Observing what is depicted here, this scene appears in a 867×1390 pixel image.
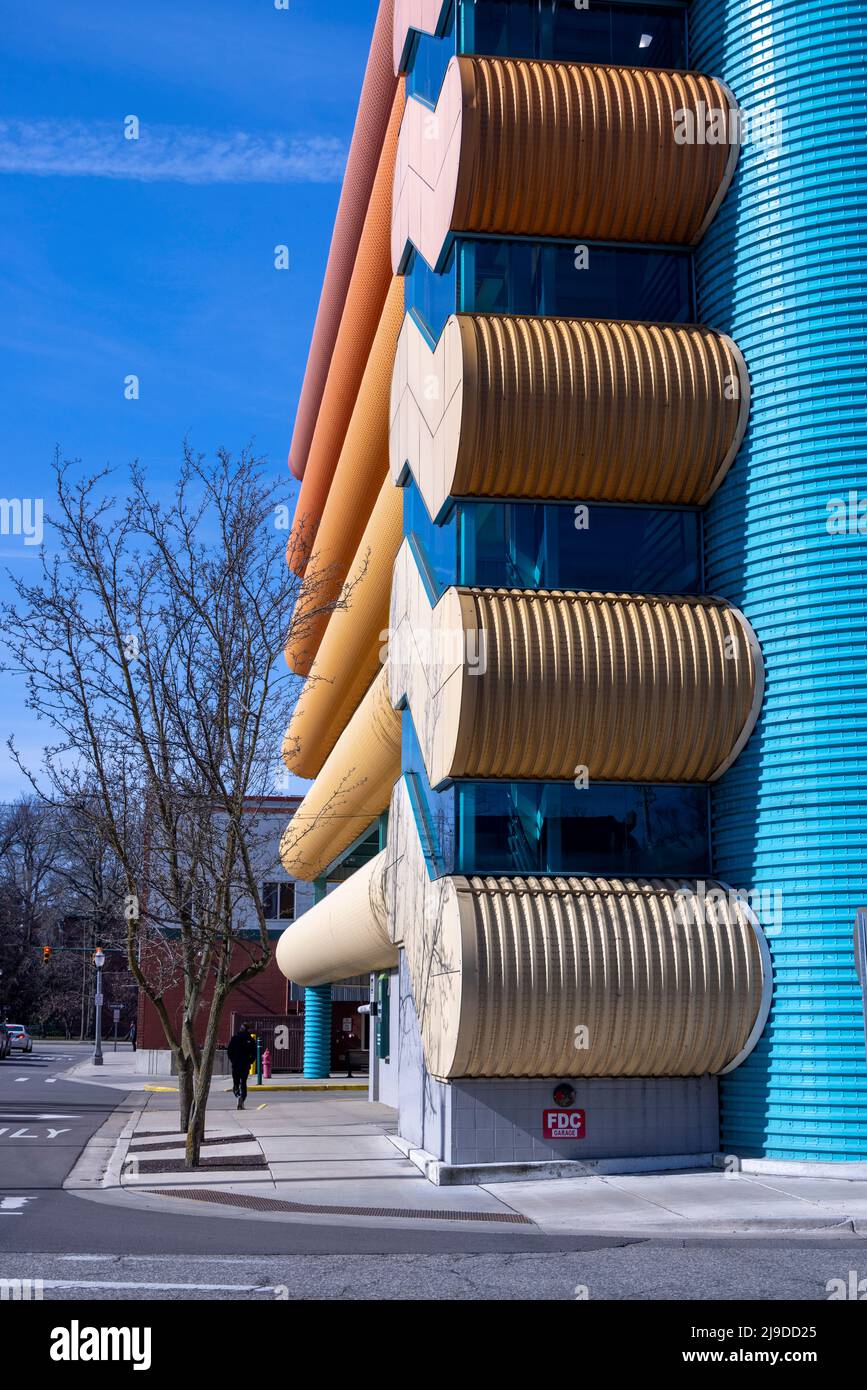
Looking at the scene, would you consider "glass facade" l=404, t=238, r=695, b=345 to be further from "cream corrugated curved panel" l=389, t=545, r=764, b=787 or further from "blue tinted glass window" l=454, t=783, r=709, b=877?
"blue tinted glass window" l=454, t=783, r=709, b=877

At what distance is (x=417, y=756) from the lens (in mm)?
23062

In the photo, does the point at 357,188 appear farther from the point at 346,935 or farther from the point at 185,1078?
the point at 185,1078

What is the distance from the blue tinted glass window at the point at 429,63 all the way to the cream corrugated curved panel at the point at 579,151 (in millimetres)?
1846

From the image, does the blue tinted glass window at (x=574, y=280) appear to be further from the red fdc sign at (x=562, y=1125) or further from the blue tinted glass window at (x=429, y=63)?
the red fdc sign at (x=562, y=1125)

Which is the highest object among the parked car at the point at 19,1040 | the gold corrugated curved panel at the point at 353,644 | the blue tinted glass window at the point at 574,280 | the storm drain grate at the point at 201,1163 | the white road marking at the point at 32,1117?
the blue tinted glass window at the point at 574,280

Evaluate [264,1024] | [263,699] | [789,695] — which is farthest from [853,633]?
[264,1024]

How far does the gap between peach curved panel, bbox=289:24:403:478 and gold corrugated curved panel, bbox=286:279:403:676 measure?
176 inches

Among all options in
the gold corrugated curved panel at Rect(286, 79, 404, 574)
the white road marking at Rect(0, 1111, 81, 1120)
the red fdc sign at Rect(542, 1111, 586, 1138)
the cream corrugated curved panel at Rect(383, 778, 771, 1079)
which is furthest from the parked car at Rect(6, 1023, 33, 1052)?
the red fdc sign at Rect(542, 1111, 586, 1138)

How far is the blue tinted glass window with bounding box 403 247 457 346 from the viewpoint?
21297 millimetres

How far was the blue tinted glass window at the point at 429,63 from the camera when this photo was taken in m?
22.2

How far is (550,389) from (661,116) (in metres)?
4.49

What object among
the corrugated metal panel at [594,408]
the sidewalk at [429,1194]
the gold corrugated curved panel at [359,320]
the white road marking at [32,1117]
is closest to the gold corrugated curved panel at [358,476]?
the gold corrugated curved panel at [359,320]

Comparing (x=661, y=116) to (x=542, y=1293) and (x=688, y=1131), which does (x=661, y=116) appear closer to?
(x=688, y=1131)

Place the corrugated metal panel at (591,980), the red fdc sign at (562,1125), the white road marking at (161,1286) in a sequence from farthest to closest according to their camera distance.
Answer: the red fdc sign at (562,1125), the corrugated metal panel at (591,980), the white road marking at (161,1286)
